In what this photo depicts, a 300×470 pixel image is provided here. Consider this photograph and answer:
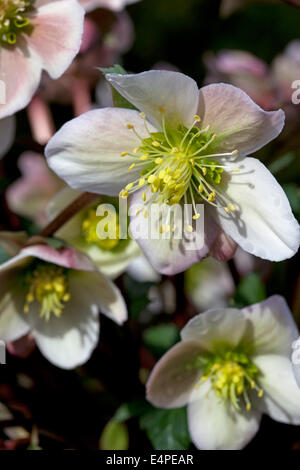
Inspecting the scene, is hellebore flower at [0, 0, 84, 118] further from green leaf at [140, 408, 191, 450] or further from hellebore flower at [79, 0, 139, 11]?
green leaf at [140, 408, 191, 450]

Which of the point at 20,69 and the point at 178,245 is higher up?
the point at 20,69

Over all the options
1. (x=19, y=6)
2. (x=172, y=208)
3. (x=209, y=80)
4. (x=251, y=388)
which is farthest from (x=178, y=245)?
(x=209, y=80)

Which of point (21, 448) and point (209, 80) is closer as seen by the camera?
point (21, 448)

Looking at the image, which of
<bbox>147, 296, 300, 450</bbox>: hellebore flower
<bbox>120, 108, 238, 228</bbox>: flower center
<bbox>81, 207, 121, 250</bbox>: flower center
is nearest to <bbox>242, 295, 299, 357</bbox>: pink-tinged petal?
<bbox>147, 296, 300, 450</bbox>: hellebore flower

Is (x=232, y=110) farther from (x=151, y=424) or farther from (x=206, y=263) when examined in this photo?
(x=206, y=263)

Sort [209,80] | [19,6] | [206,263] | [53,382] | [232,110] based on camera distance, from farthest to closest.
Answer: [206,263], [209,80], [53,382], [19,6], [232,110]
